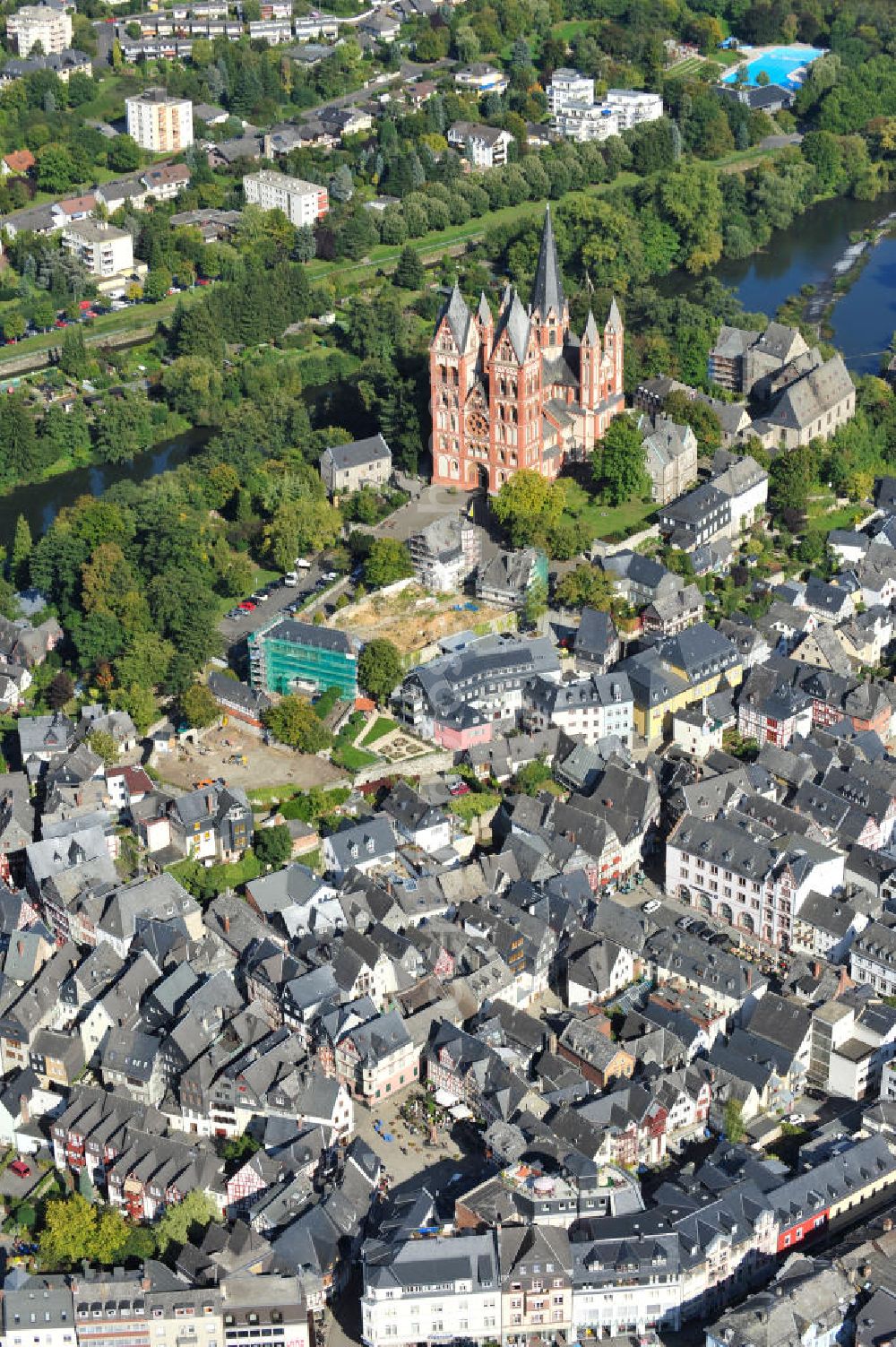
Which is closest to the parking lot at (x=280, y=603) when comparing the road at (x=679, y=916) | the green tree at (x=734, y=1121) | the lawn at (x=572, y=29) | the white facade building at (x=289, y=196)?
the road at (x=679, y=916)

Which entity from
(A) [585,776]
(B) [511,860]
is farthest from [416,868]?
(A) [585,776]

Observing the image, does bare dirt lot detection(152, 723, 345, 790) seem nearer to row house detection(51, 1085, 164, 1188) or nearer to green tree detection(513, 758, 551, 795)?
green tree detection(513, 758, 551, 795)

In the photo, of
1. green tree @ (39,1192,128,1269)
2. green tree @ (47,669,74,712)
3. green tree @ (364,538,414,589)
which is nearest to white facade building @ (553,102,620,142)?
green tree @ (364,538,414,589)

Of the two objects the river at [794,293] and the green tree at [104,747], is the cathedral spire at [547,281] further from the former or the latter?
the green tree at [104,747]

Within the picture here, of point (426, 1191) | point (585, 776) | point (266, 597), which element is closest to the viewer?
point (426, 1191)

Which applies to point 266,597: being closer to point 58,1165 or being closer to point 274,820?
point 274,820

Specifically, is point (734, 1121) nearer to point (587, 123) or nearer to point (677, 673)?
point (677, 673)
